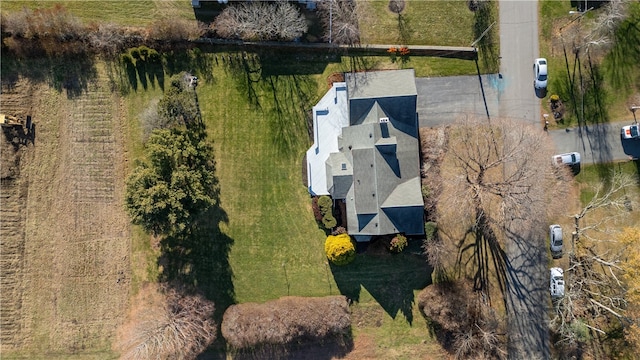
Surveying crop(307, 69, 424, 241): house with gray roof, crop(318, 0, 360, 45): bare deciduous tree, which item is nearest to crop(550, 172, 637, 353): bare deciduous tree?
crop(307, 69, 424, 241): house with gray roof

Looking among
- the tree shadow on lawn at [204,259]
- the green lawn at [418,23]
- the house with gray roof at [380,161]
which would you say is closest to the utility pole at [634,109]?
the green lawn at [418,23]

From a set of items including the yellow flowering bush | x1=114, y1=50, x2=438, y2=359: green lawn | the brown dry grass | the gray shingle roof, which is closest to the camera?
the gray shingle roof

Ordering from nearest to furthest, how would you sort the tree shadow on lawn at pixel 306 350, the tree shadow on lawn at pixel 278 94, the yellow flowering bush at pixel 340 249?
the yellow flowering bush at pixel 340 249, the tree shadow on lawn at pixel 306 350, the tree shadow on lawn at pixel 278 94

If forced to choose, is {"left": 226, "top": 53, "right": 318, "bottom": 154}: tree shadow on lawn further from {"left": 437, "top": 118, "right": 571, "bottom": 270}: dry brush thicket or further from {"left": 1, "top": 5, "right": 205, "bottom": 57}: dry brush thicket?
{"left": 437, "top": 118, "right": 571, "bottom": 270}: dry brush thicket

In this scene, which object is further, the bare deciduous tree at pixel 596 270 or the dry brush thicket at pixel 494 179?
the bare deciduous tree at pixel 596 270

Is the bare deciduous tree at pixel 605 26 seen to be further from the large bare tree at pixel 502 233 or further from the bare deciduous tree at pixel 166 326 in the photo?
the bare deciduous tree at pixel 166 326

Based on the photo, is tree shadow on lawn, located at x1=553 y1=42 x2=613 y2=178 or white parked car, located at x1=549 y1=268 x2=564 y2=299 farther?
tree shadow on lawn, located at x1=553 y1=42 x2=613 y2=178

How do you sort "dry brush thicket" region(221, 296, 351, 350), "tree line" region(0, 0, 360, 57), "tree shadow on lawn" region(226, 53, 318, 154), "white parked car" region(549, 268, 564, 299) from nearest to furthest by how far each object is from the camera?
"dry brush thicket" region(221, 296, 351, 350)
"white parked car" region(549, 268, 564, 299)
"tree line" region(0, 0, 360, 57)
"tree shadow on lawn" region(226, 53, 318, 154)

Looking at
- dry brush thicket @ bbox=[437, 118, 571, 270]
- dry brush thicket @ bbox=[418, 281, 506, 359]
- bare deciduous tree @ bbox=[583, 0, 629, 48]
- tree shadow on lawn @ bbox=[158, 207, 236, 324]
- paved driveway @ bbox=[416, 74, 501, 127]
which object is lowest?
dry brush thicket @ bbox=[418, 281, 506, 359]
